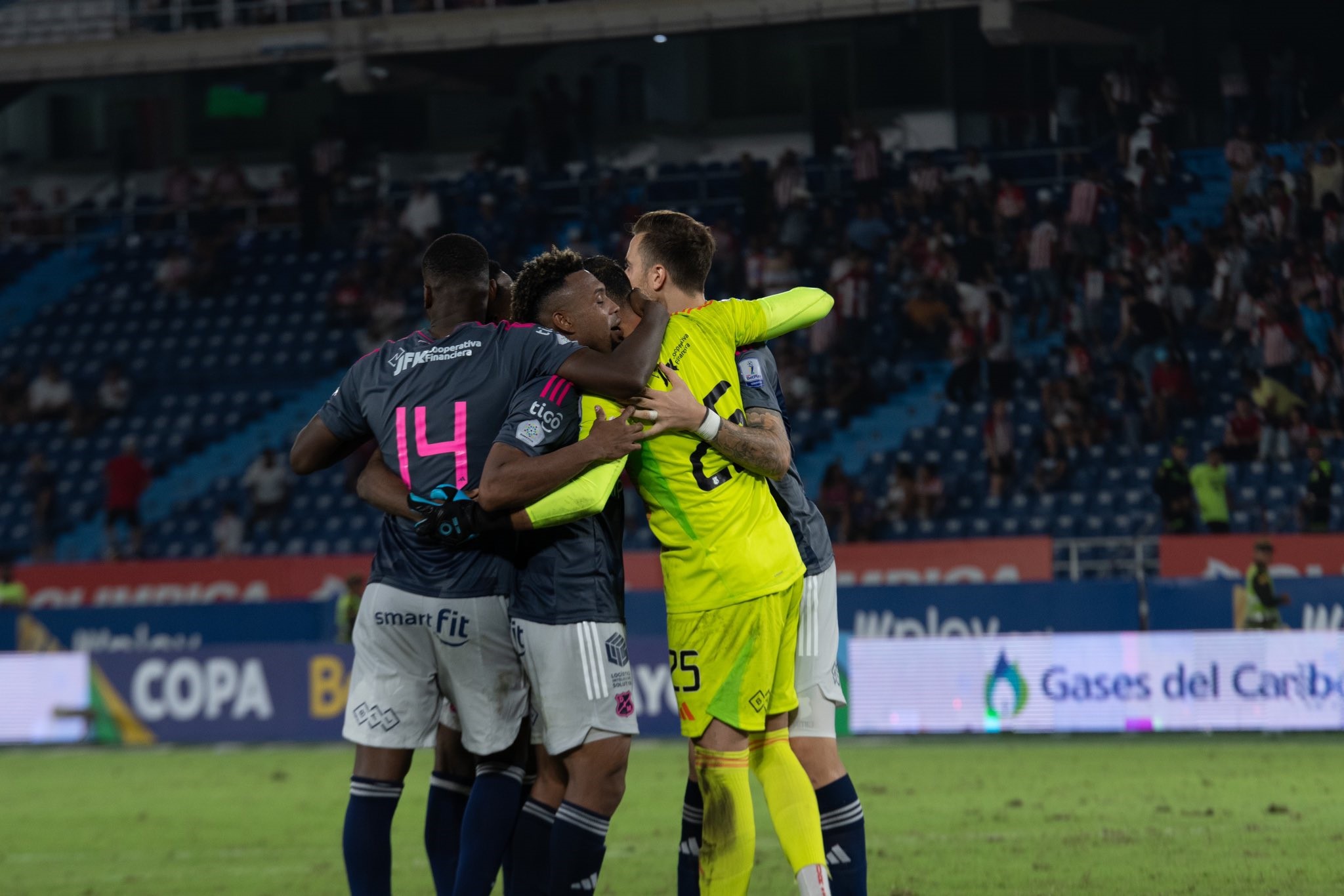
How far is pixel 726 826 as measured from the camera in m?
5.46

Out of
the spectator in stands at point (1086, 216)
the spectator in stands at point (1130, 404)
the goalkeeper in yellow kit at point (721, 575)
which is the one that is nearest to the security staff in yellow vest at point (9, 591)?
the spectator in stands at point (1130, 404)

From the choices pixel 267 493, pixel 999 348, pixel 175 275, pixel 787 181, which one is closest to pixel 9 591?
pixel 267 493

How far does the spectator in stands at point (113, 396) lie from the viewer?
952 inches

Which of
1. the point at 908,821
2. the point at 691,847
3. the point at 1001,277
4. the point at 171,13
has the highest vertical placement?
the point at 171,13

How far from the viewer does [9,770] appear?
47.2 ft

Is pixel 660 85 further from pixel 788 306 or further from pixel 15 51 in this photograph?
pixel 788 306

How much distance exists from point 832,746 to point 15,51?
2252 centimetres

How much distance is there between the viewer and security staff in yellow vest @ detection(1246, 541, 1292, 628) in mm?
15141

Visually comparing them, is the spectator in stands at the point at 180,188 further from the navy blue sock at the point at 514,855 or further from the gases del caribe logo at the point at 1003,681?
the navy blue sock at the point at 514,855

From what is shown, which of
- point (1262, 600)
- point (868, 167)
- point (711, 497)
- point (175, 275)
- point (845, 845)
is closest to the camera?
point (711, 497)

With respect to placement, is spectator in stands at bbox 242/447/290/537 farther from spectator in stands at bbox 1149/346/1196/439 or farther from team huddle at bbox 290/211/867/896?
team huddle at bbox 290/211/867/896

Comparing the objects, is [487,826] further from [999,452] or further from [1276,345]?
[1276,345]

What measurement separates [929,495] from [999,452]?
3.04ft

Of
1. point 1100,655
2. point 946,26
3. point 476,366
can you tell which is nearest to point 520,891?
point 476,366
